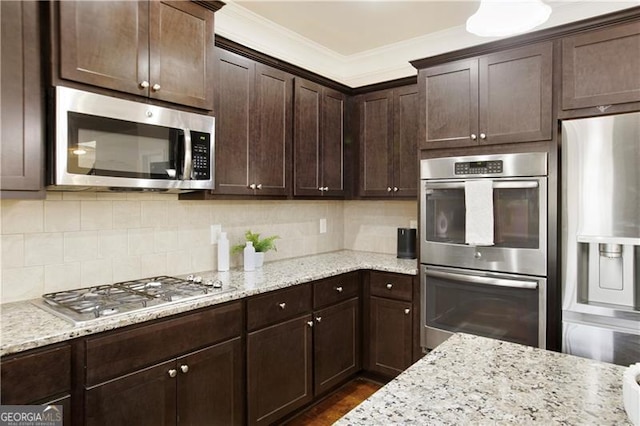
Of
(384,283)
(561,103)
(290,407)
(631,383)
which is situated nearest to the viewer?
(631,383)

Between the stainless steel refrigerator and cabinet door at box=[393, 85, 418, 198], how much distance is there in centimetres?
112

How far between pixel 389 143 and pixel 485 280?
134cm

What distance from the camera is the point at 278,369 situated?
237cm

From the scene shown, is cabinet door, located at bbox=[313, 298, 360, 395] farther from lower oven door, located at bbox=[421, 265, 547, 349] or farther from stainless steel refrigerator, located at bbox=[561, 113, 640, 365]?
stainless steel refrigerator, located at bbox=[561, 113, 640, 365]

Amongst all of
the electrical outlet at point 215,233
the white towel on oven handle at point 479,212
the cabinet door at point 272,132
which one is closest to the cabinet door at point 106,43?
the cabinet door at point 272,132

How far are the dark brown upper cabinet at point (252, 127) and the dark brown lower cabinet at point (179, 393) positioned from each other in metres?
0.98

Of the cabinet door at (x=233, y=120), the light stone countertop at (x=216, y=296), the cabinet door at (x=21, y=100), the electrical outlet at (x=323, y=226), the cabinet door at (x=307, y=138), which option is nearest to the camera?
the light stone countertop at (x=216, y=296)

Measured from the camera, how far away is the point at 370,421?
2.91ft

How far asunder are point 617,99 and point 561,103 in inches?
10.2

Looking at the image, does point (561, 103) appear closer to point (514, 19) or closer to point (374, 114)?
point (514, 19)

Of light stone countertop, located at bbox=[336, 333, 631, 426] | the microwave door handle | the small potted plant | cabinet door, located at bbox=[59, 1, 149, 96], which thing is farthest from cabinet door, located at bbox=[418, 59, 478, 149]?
cabinet door, located at bbox=[59, 1, 149, 96]

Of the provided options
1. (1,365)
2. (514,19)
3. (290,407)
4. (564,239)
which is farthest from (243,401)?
(514,19)

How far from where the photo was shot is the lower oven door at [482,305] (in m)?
2.38

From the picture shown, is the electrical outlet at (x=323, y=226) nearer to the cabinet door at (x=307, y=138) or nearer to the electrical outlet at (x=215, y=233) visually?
the cabinet door at (x=307, y=138)
